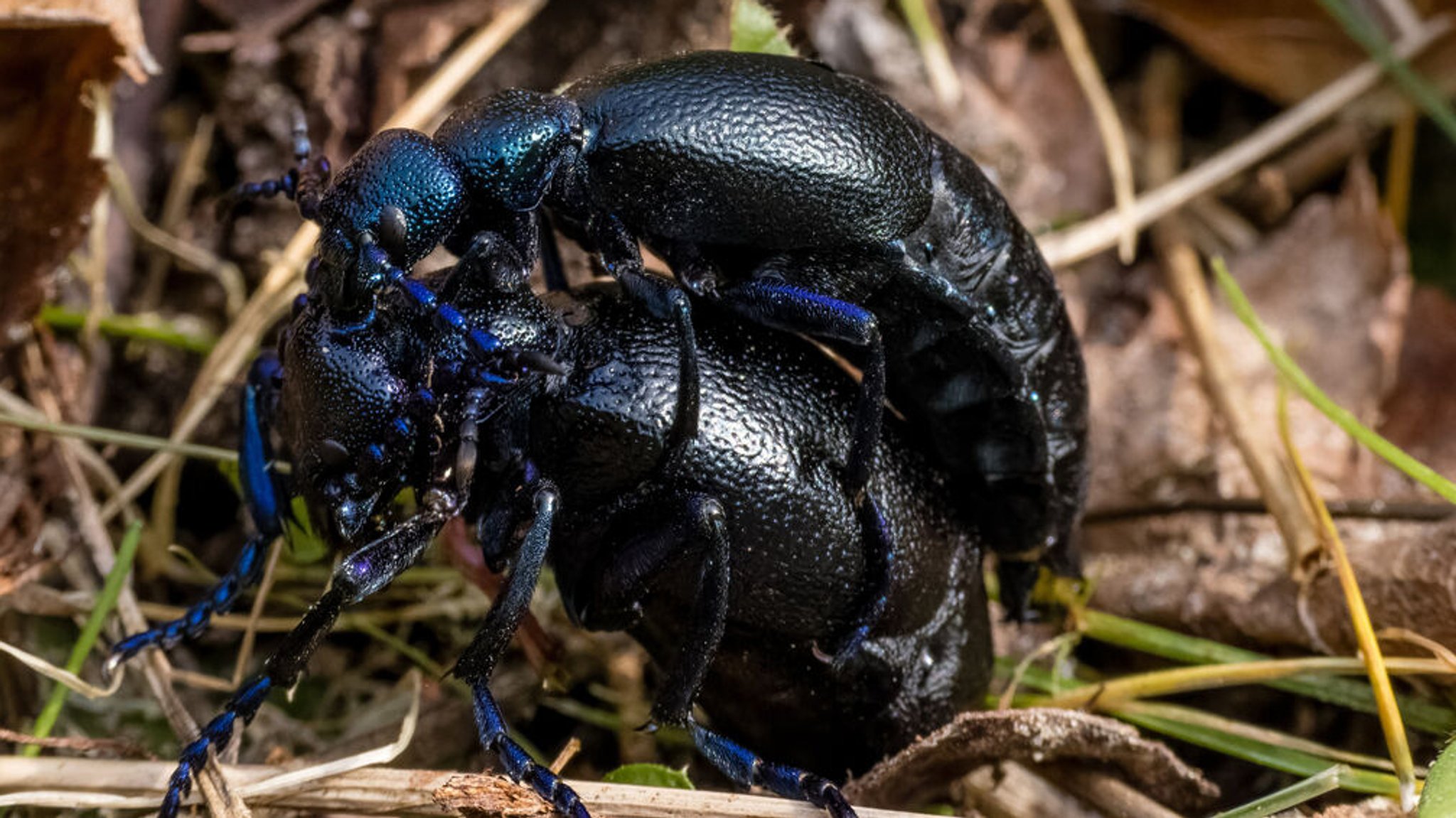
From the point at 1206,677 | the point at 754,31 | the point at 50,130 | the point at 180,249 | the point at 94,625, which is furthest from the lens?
the point at 180,249

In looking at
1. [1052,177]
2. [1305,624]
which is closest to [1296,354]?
[1052,177]

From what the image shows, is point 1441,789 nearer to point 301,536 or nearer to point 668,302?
point 668,302

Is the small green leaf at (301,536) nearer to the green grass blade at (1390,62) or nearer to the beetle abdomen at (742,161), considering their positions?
the beetle abdomen at (742,161)

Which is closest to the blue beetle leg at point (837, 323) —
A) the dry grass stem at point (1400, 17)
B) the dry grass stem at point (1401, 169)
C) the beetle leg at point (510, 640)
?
the beetle leg at point (510, 640)

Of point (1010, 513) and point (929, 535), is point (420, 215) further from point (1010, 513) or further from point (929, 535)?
point (1010, 513)

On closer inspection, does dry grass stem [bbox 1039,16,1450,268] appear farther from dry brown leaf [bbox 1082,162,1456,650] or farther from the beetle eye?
the beetle eye

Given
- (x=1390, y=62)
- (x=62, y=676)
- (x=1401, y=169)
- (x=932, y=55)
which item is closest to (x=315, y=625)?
(x=62, y=676)

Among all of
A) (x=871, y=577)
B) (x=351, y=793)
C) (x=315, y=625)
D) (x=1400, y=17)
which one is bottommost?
(x=351, y=793)
